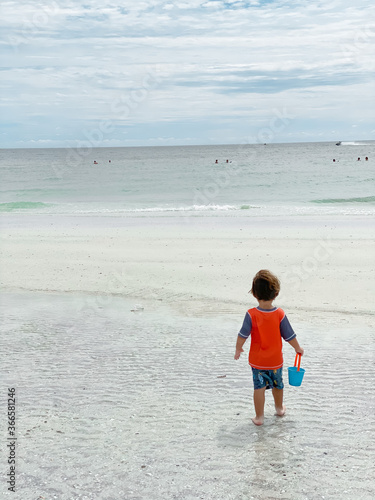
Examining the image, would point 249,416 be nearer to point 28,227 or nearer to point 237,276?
point 237,276

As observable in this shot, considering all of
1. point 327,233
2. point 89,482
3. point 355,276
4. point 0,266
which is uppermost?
point 327,233

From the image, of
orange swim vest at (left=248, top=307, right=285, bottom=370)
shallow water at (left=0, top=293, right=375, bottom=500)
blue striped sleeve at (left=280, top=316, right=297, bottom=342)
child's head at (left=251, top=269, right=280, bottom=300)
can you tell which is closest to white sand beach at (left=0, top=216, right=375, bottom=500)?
shallow water at (left=0, top=293, right=375, bottom=500)

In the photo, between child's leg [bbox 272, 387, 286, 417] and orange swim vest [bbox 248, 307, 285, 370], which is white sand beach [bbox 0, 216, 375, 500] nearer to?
child's leg [bbox 272, 387, 286, 417]

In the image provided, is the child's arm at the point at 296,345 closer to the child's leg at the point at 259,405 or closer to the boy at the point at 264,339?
the boy at the point at 264,339

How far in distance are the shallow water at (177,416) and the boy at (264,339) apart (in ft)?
0.92

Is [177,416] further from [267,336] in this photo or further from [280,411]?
[267,336]

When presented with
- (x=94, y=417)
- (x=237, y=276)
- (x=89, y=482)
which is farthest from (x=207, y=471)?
(x=237, y=276)

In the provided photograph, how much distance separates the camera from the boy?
409cm

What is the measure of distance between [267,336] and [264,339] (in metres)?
0.03

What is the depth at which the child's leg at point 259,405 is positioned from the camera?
13.4 ft

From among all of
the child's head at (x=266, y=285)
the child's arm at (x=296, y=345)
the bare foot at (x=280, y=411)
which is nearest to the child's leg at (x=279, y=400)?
the bare foot at (x=280, y=411)

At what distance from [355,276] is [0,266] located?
21.3ft

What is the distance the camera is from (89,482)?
3.37 m

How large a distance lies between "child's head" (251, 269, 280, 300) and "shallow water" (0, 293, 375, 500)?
97 centimetres
